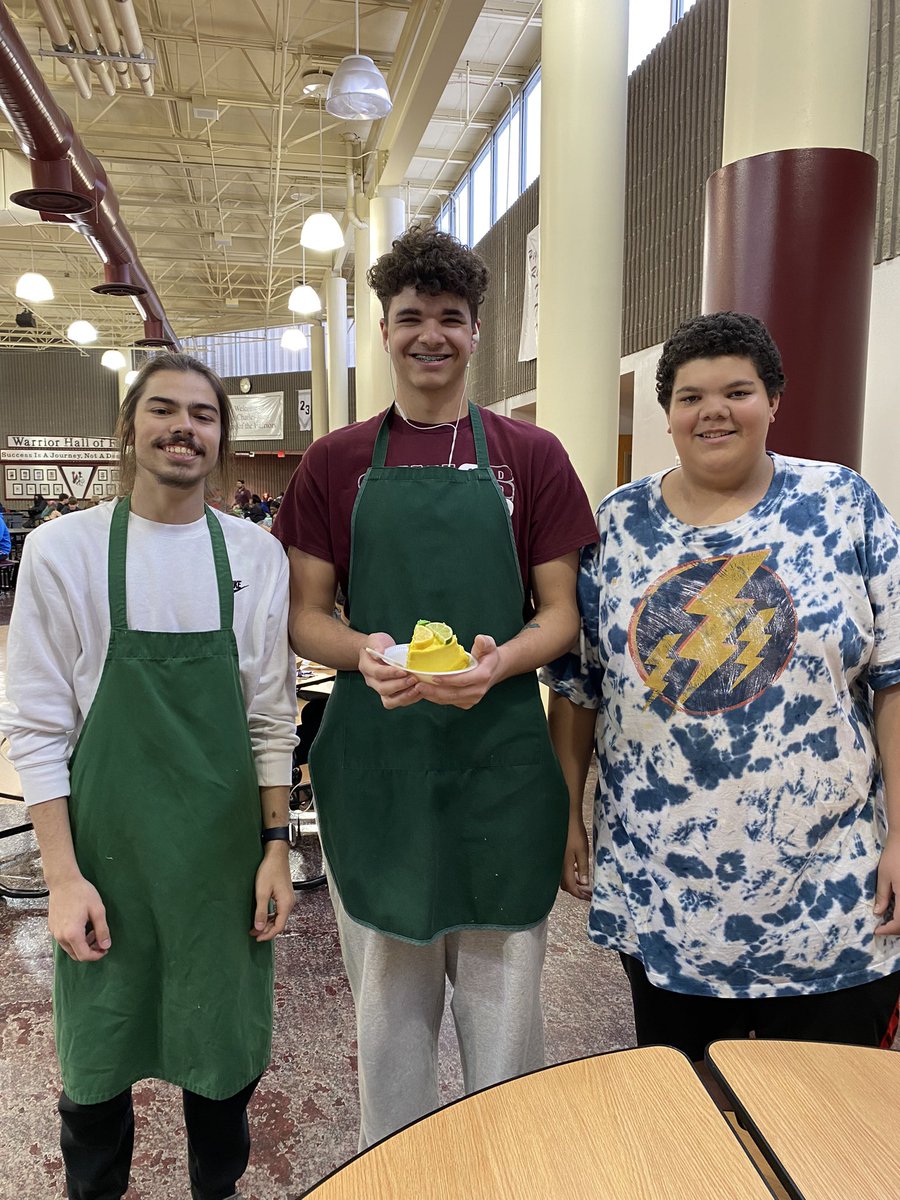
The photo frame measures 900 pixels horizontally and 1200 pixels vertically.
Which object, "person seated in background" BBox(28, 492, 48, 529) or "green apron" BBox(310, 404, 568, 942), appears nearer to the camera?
"green apron" BBox(310, 404, 568, 942)

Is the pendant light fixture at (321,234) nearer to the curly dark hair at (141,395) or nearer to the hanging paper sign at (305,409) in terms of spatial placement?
the curly dark hair at (141,395)

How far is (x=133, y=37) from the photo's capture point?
22.9 feet

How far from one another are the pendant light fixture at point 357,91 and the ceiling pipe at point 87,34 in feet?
7.02

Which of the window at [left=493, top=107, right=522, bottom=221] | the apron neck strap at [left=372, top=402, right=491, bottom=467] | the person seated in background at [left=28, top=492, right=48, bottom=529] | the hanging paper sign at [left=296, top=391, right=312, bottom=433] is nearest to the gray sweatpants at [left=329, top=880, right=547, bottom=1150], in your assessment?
the apron neck strap at [left=372, top=402, right=491, bottom=467]

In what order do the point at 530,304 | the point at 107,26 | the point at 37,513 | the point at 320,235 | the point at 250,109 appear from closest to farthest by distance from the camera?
the point at 107,26, the point at 320,235, the point at 530,304, the point at 250,109, the point at 37,513

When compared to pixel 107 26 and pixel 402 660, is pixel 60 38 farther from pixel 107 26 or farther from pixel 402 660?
pixel 402 660

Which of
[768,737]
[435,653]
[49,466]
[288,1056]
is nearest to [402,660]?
[435,653]

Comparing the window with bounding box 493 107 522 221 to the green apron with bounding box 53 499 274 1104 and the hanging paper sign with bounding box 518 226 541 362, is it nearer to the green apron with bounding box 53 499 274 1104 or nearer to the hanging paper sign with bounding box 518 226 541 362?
the hanging paper sign with bounding box 518 226 541 362

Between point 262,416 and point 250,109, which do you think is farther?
point 262,416

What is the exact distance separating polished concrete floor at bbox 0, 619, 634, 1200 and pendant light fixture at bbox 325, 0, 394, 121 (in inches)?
220

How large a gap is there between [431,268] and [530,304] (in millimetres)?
8658

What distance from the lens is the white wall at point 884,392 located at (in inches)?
173

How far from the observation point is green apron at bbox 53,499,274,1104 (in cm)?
150

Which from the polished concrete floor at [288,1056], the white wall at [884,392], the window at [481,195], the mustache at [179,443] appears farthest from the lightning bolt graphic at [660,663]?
the window at [481,195]
